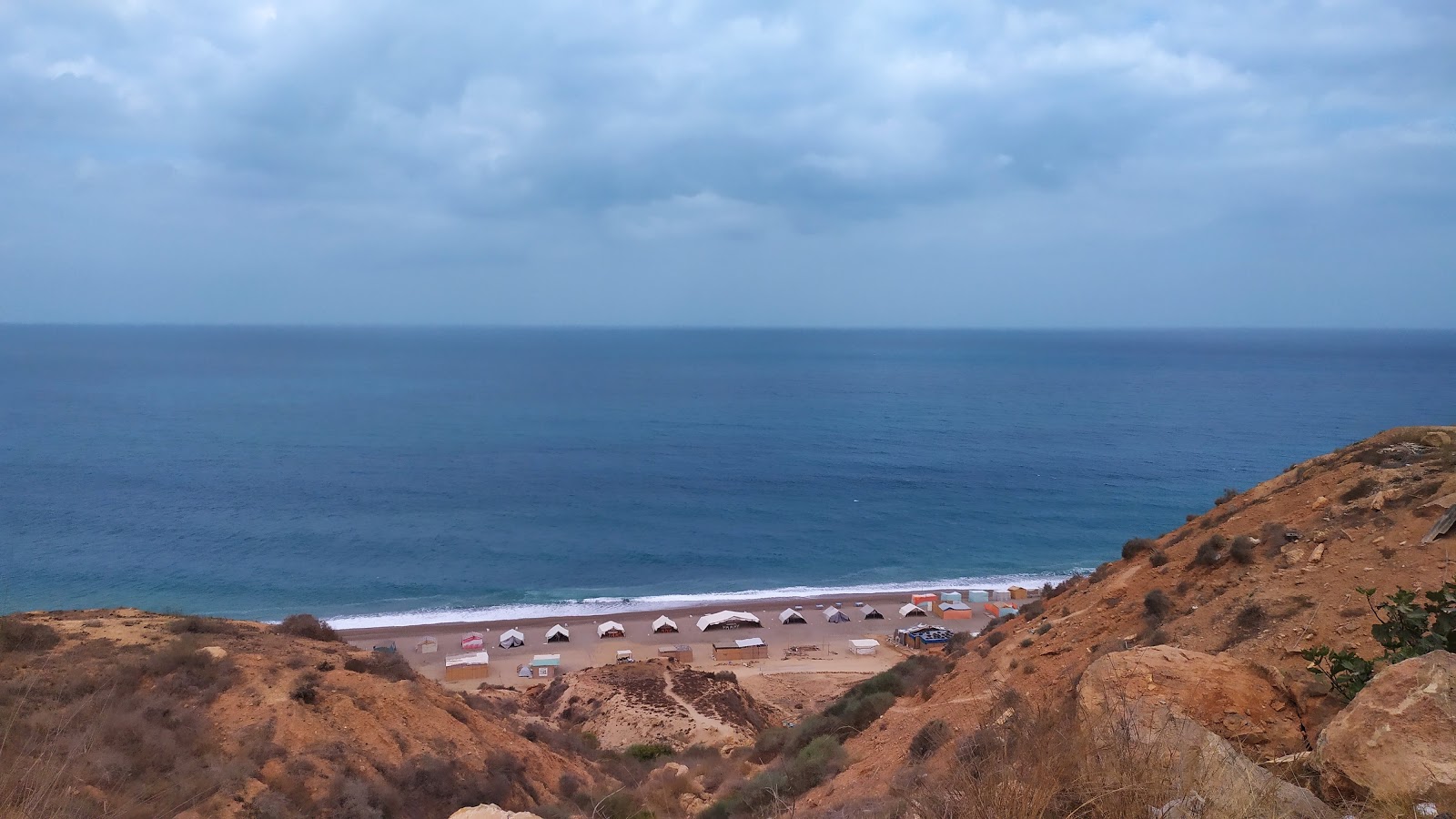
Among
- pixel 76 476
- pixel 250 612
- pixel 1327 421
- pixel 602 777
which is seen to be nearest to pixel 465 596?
pixel 250 612

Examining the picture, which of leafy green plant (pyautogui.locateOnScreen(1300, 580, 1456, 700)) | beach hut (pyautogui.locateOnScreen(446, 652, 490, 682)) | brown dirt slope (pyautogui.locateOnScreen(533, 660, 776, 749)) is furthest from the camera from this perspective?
beach hut (pyautogui.locateOnScreen(446, 652, 490, 682))

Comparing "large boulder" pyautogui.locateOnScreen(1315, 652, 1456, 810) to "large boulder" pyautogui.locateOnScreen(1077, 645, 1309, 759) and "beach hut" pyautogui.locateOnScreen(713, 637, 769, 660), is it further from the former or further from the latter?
"beach hut" pyautogui.locateOnScreen(713, 637, 769, 660)

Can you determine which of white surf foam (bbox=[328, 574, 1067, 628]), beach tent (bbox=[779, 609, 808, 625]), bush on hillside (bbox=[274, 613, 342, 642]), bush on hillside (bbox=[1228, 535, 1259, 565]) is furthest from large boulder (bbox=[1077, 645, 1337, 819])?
white surf foam (bbox=[328, 574, 1067, 628])

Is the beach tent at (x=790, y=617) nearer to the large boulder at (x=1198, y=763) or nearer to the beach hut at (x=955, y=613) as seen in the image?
the beach hut at (x=955, y=613)

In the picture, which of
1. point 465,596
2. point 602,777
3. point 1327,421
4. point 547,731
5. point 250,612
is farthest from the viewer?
point 1327,421

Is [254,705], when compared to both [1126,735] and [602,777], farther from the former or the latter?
[1126,735]

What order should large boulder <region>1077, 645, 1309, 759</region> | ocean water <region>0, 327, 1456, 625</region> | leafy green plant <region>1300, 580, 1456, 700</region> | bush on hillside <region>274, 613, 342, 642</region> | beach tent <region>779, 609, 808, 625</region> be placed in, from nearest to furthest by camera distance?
1. leafy green plant <region>1300, 580, 1456, 700</region>
2. large boulder <region>1077, 645, 1309, 759</region>
3. bush on hillside <region>274, 613, 342, 642</region>
4. beach tent <region>779, 609, 808, 625</region>
5. ocean water <region>0, 327, 1456, 625</region>

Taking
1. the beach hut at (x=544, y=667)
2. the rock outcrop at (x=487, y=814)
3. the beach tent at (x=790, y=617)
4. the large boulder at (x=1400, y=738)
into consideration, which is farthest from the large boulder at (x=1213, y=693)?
the beach tent at (x=790, y=617)

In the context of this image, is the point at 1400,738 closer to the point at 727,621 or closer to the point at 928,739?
the point at 928,739
